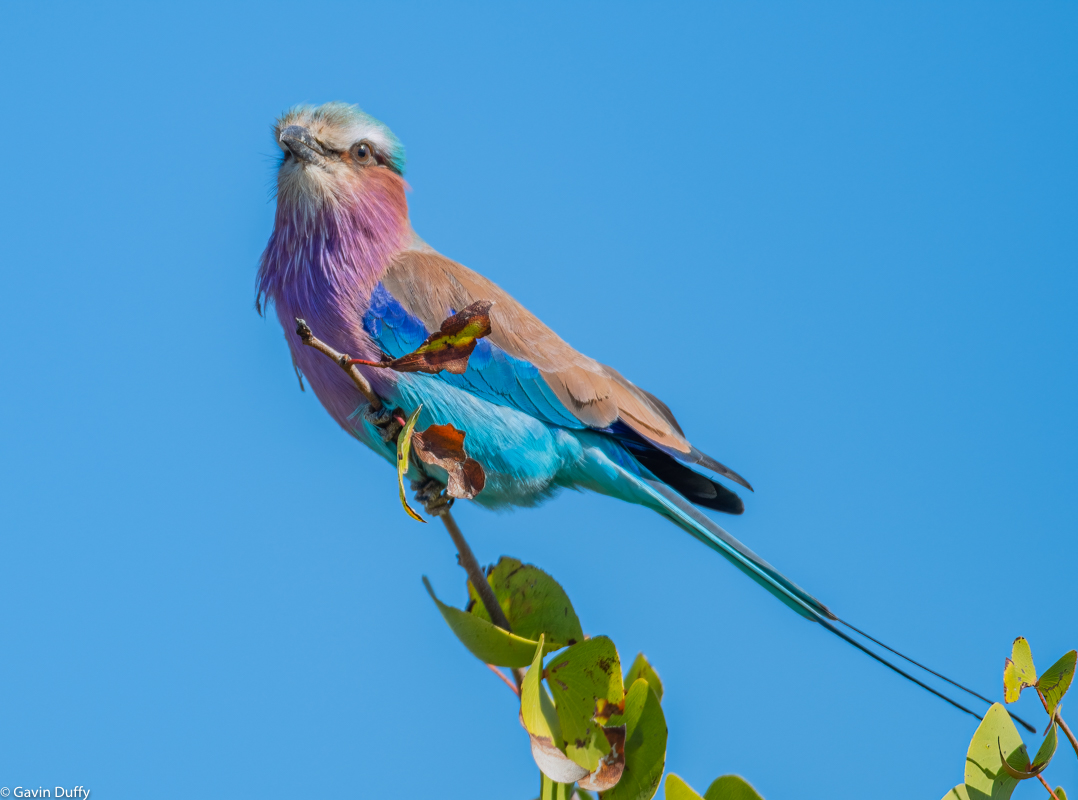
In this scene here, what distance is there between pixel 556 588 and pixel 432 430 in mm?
822

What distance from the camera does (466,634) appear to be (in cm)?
242

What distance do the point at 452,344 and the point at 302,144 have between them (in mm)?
2367

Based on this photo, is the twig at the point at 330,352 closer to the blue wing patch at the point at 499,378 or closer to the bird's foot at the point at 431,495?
the bird's foot at the point at 431,495

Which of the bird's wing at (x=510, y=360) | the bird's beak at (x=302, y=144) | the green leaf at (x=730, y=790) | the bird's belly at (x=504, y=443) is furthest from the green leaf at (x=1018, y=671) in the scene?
the bird's beak at (x=302, y=144)

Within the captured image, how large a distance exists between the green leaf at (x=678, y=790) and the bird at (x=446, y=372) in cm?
157

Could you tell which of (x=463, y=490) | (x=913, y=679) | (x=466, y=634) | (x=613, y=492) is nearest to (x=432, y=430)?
(x=463, y=490)

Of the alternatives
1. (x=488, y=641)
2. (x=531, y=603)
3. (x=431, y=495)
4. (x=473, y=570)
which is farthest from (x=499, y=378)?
(x=488, y=641)

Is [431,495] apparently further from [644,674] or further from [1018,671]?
[1018,671]

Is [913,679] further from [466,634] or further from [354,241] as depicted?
[354,241]

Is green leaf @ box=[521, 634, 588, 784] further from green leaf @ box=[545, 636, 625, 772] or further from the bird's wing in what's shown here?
the bird's wing

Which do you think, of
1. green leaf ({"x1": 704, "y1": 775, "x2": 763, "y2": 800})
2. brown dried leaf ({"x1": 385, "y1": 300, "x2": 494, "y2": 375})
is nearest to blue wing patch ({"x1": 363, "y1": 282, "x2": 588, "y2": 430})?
brown dried leaf ({"x1": 385, "y1": 300, "x2": 494, "y2": 375})

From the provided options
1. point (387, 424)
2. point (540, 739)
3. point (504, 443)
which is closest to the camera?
point (540, 739)

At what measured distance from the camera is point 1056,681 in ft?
6.48

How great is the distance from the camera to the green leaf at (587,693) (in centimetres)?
222
